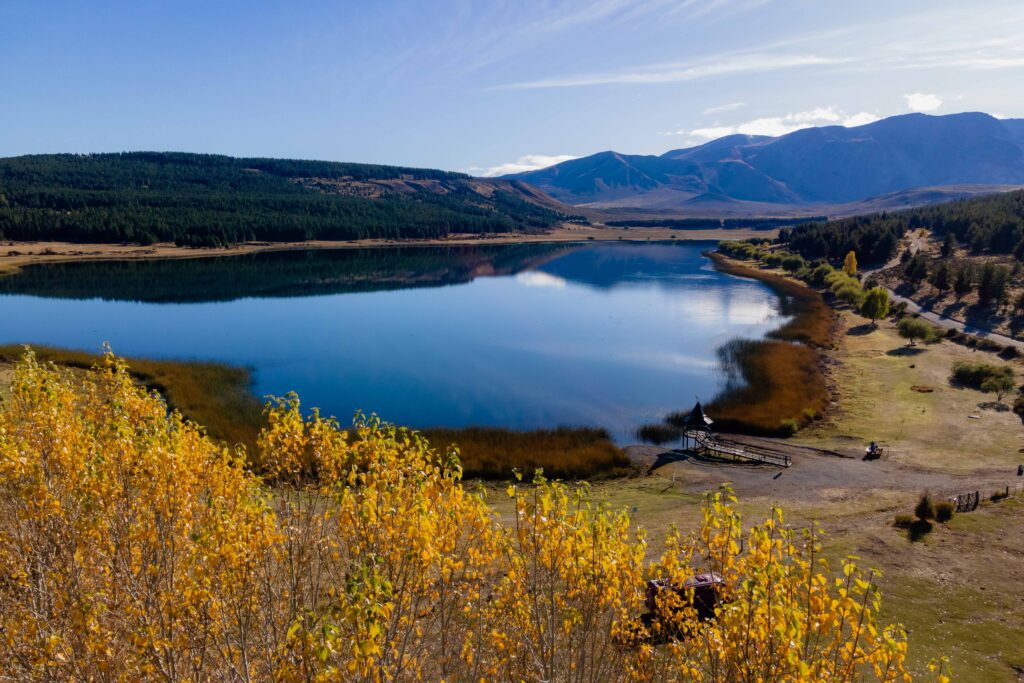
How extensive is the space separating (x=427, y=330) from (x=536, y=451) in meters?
46.1

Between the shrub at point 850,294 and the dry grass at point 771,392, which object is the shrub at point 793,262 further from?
the dry grass at point 771,392

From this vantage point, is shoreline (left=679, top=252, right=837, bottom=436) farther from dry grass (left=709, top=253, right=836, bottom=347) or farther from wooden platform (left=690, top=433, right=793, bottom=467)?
wooden platform (left=690, top=433, right=793, bottom=467)

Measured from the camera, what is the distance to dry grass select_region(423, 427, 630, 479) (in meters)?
38.5

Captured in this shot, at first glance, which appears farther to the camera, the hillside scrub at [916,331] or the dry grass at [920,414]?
the hillside scrub at [916,331]

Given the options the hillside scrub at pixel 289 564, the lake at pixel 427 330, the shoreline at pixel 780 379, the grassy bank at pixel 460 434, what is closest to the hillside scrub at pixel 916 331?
the shoreline at pixel 780 379

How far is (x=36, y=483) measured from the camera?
35.2ft

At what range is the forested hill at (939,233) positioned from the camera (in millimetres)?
121312

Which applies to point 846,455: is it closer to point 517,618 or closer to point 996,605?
point 996,605

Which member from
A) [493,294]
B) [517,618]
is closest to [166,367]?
[517,618]

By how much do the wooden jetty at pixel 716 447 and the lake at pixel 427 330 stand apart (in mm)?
5259

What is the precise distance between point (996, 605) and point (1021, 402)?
3512 cm

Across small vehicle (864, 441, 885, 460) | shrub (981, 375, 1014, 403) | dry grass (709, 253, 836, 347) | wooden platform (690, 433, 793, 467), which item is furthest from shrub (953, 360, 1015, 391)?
wooden platform (690, 433, 793, 467)

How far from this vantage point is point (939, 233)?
154 metres

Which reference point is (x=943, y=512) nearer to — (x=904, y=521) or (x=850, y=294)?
(x=904, y=521)
